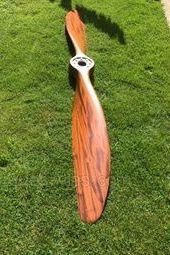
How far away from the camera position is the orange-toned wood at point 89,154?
431 cm

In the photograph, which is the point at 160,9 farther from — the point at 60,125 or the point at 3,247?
the point at 3,247

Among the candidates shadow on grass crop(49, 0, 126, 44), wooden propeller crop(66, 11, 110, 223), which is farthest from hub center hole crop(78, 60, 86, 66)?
shadow on grass crop(49, 0, 126, 44)

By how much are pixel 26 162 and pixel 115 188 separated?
3.16ft

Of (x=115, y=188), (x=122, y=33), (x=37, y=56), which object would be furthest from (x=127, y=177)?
(x=122, y=33)

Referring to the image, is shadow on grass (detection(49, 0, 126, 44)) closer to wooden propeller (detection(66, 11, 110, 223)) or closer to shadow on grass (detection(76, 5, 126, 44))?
shadow on grass (detection(76, 5, 126, 44))

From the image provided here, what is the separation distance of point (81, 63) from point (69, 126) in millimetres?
891

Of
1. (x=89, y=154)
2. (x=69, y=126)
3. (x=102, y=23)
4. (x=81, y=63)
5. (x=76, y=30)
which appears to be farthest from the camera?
(x=102, y=23)

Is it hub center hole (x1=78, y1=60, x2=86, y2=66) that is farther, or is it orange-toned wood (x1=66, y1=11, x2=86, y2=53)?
orange-toned wood (x1=66, y1=11, x2=86, y2=53)

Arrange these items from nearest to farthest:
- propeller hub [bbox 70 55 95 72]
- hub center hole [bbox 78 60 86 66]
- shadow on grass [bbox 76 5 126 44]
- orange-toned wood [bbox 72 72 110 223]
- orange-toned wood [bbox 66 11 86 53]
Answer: orange-toned wood [bbox 72 72 110 223] < propeller hub [bbox 70 55 95 72] < hub center hole [bbox 78 60 86 66] < orange-toned wood [bbox 66 11 86 53] < shadow on grass [bbox 76 5 126 44]

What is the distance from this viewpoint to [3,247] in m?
4.28

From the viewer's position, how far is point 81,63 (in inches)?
235

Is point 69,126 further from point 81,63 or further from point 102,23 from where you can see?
point 102,23

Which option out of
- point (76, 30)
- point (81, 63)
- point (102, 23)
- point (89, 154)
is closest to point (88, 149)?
point (89, 154)

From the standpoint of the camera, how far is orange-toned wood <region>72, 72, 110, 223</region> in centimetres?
431
